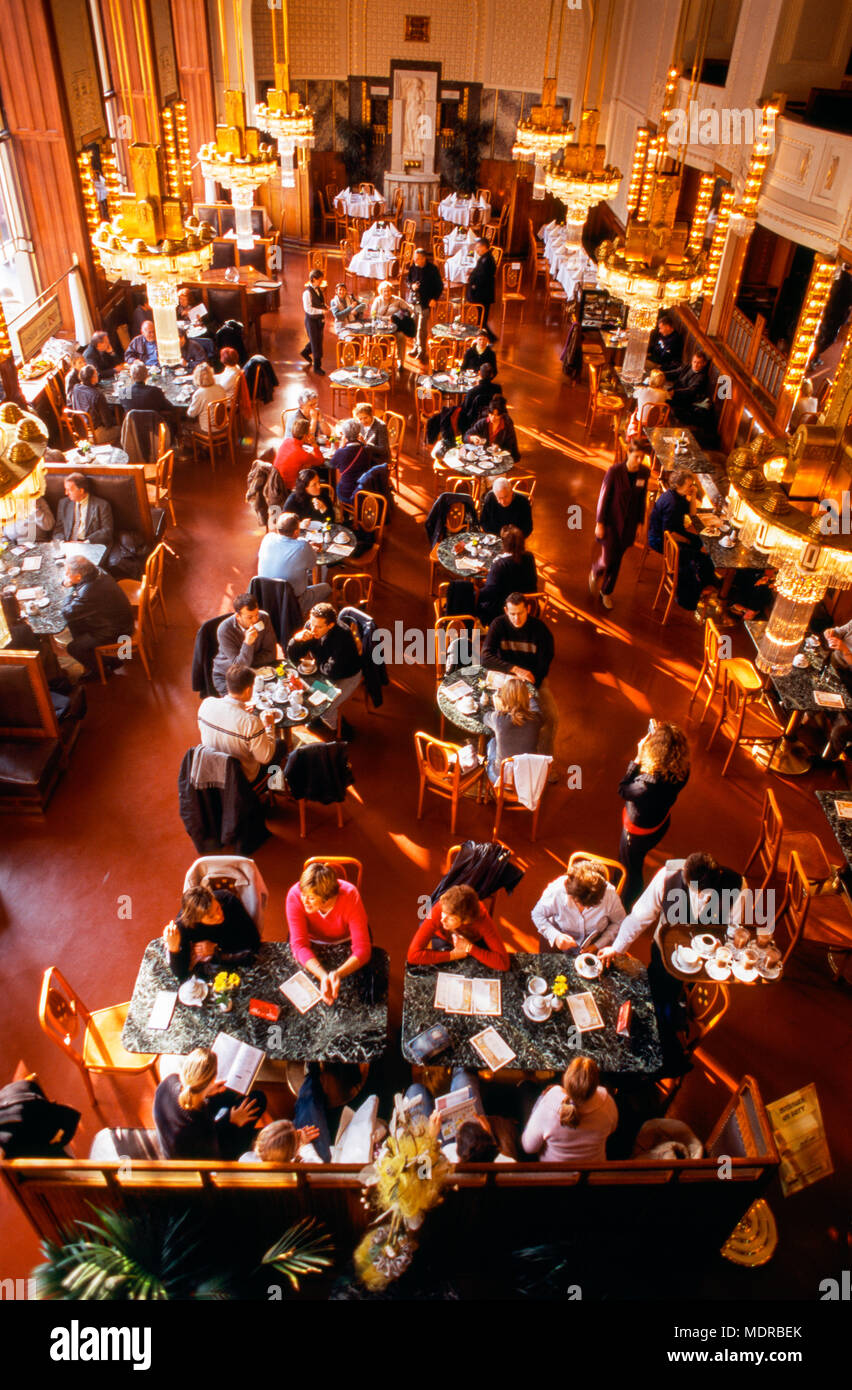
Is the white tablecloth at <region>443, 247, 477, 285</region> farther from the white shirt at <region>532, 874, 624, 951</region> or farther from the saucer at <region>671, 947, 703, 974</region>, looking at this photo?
the saucer at <region>671, 947, 703, 974</region>

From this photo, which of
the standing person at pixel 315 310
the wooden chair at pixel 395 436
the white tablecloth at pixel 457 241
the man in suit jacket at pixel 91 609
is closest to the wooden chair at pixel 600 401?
the wooden chair at pixel 395 436

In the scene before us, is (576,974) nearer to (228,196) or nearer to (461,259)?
(461,259)

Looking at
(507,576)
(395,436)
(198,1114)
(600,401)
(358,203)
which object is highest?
(358,203)

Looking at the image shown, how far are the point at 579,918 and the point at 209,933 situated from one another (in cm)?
192

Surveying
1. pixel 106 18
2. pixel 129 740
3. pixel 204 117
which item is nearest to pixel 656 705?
pixel 129 740

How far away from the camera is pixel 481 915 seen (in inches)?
181

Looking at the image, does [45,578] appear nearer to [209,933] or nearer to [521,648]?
[521,648]

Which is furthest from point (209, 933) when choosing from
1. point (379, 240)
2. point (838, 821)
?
point (379, 240)

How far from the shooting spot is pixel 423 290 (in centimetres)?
1417

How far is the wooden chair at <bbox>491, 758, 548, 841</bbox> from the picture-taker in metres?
5.97

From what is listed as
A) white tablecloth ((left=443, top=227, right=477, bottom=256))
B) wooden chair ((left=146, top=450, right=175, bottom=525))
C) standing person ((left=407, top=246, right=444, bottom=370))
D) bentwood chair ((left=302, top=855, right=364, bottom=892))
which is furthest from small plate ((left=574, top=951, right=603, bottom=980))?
white tablecloth ((left=443, top=227, right=477, bottom=256))

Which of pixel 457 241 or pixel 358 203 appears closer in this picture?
pixel 457 241

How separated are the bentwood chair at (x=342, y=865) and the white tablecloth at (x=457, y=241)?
559 inches

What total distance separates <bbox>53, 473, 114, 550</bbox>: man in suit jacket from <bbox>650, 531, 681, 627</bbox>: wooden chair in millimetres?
5075
